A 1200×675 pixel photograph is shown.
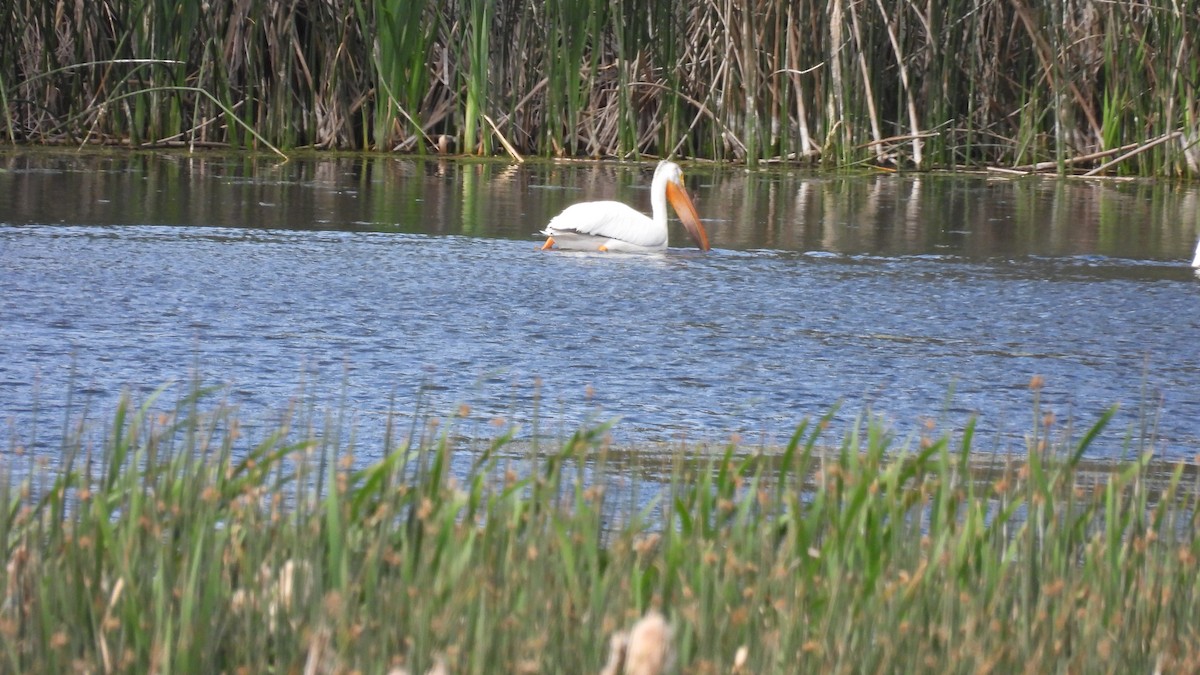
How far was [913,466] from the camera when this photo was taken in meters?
3.25

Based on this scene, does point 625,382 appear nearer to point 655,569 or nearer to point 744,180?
point 655,569

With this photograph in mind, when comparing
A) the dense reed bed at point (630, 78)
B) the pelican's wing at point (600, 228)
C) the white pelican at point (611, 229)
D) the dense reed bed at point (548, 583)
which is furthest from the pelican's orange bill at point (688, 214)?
the dense reed bed at point (548, 583)

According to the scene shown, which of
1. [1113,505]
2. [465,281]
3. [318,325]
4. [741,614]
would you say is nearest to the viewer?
[741,614]

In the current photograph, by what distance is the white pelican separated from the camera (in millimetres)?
8375

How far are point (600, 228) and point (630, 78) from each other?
540cm

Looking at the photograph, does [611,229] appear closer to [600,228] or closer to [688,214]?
[600,228]

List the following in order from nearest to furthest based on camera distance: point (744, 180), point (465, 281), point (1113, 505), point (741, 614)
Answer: point (741, 614), point (1113, 505), point (465, 281), point (744, 180)

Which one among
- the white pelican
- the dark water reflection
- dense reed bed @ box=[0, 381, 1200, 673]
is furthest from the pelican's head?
dense reed bed @ box=[0, 381, 1200, 673]

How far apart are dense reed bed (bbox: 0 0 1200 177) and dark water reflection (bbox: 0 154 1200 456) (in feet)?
6.86

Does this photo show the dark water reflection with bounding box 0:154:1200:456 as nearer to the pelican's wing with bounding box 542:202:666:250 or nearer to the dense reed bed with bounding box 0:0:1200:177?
the pelican's wing with bounding box 542:202:666:250

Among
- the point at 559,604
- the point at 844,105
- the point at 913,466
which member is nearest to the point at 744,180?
the point at 844,105

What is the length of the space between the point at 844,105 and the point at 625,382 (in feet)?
26.7

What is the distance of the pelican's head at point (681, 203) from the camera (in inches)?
343

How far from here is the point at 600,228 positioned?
27.7ft
